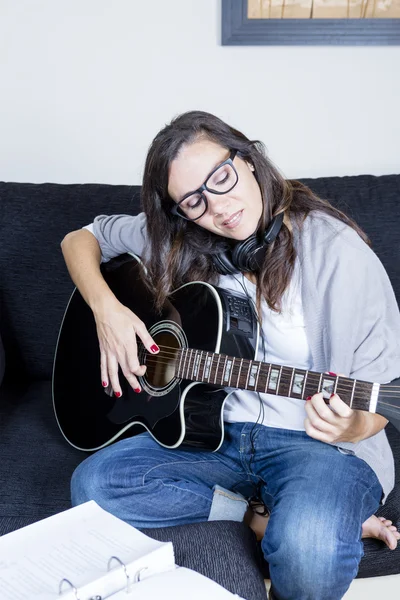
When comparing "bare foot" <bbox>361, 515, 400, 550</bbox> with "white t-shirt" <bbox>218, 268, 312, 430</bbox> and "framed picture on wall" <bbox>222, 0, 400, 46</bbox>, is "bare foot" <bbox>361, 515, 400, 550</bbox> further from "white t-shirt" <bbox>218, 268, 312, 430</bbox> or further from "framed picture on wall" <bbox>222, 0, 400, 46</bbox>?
"framed picture on wall" <bbox>222, 0, 400, 46</bbox>

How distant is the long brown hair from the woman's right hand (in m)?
0.08

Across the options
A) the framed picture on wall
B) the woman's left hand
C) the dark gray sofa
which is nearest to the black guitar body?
the dark gray sofa

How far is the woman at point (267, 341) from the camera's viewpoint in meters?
1.24

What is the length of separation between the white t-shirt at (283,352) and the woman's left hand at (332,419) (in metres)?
0.16

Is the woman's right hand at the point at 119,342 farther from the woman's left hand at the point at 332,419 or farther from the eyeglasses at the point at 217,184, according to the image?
the woman's left hand at the point at 332,419

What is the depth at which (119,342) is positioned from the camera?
145cm

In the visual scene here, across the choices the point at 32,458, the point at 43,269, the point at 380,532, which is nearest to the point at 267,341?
the point at 380,532

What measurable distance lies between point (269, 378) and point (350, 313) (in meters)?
0.22

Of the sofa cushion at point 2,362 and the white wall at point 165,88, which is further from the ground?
the white wall at point 165,88

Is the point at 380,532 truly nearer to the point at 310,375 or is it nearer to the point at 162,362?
the point at 310,375

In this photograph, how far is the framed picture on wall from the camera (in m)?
1.99

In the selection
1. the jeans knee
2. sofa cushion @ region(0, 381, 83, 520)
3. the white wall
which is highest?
the white wall

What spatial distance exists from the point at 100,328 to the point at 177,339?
213 millimetres

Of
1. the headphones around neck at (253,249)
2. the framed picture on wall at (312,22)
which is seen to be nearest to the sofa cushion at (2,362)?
the headphones around neck at (253,249)
